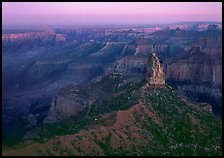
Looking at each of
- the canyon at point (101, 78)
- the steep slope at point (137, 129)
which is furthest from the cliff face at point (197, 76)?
the steep slope at point (137, 129)

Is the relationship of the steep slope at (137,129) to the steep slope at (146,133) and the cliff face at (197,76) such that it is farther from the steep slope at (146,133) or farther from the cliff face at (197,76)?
the cliff face at (197,76)

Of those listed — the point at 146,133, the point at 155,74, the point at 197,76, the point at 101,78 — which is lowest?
the point at 146,133

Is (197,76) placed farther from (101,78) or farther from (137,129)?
(137,129)

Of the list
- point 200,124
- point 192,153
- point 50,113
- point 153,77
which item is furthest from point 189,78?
point 192,153

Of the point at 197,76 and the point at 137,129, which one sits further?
the point at 197,76

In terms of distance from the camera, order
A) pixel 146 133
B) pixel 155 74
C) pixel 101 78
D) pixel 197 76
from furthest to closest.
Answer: pixel 197 76 → pixel 101 78 → pixel 155 74 → pixel 146 133

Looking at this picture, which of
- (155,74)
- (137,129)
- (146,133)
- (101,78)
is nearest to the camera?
(146,133)

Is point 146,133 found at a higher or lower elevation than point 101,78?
lower

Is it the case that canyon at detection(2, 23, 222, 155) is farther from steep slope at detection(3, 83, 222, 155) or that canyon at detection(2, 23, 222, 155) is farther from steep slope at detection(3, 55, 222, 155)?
steep slope at detection(3, 83, 222, 155)

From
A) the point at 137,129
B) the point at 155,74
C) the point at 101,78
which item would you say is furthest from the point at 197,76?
the point at 137,129

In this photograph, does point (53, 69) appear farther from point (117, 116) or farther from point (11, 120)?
point (117, 116)
